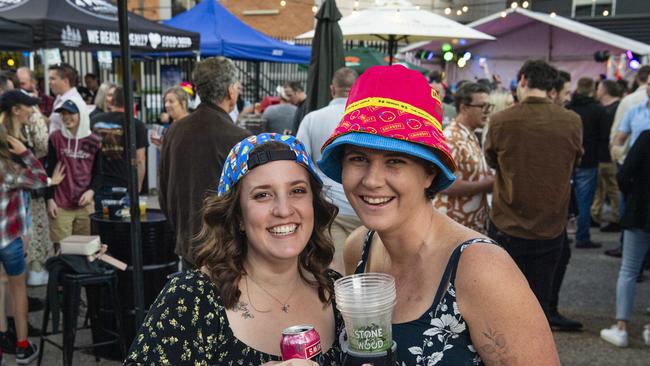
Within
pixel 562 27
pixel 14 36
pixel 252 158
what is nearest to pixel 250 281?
pixel 252 158

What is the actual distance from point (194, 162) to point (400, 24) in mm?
4347

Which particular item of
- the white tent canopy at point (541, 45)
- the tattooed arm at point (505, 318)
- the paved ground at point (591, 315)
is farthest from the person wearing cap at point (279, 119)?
the white tent canopy at point (541, 45)

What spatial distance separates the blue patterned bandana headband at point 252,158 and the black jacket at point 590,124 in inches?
295

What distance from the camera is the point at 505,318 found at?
1.67 meters

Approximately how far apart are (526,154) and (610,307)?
2.62 m

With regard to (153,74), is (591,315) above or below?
below

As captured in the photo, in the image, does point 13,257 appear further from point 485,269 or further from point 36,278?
point 485,269

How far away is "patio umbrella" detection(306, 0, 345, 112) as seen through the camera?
6898 mm

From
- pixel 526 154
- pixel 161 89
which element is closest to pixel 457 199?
pixel 526 154

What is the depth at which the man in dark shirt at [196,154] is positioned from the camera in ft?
14.9

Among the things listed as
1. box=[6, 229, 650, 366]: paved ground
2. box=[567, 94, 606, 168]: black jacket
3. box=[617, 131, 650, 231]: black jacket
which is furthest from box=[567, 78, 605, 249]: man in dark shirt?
box=[617, 131, 650, 231]: black jacket

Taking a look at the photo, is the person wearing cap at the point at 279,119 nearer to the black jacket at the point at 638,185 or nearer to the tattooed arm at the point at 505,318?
the black jacket at the point at 638,185

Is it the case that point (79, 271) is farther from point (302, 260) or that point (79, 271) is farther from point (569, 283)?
point (569, 283)

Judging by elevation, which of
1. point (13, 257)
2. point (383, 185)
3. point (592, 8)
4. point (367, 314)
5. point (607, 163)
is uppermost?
point (592, 8)
